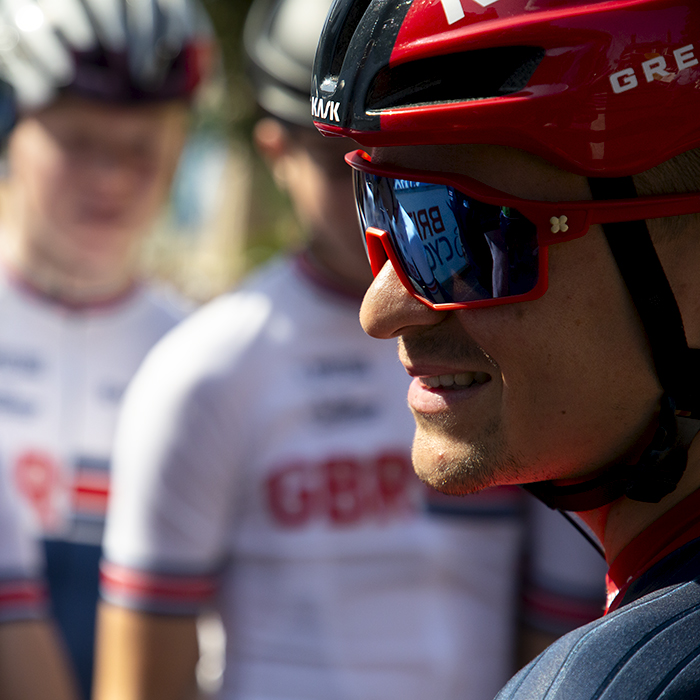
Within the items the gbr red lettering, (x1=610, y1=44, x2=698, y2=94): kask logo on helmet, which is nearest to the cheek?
(x1=610, y1=44, x2=698, y2=94): kask logo on helmet

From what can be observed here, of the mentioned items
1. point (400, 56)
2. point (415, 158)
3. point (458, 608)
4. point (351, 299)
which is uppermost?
point (400, 56)

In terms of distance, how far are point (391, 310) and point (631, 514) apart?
19.4 inches

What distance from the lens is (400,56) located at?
4.34ft

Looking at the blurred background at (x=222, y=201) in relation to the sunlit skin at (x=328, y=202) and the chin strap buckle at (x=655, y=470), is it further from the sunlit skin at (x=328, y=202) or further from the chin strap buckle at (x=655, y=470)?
the chin strap buckle at (x=655, y=470)

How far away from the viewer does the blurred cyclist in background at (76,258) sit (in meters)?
3.53

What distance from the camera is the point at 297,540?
260cm

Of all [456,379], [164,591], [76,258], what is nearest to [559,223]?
[456,379]

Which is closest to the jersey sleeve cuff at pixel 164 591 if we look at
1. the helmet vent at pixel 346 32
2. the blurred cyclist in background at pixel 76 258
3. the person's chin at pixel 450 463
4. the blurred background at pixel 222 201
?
the blurred cyclist in background at pixel 76 258

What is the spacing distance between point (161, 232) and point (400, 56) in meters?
21.2

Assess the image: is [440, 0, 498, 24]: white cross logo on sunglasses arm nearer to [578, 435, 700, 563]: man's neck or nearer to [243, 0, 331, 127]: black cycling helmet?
[578, 435, 700, 563]: man's neck

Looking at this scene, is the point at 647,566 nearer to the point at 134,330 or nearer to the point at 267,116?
the point at 267,116

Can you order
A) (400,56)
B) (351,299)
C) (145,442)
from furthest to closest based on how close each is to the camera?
(351,299), (145,442), (400,56)

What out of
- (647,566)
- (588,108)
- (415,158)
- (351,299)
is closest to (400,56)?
Answer: (415,158)

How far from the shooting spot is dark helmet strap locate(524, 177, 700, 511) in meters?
1.26
